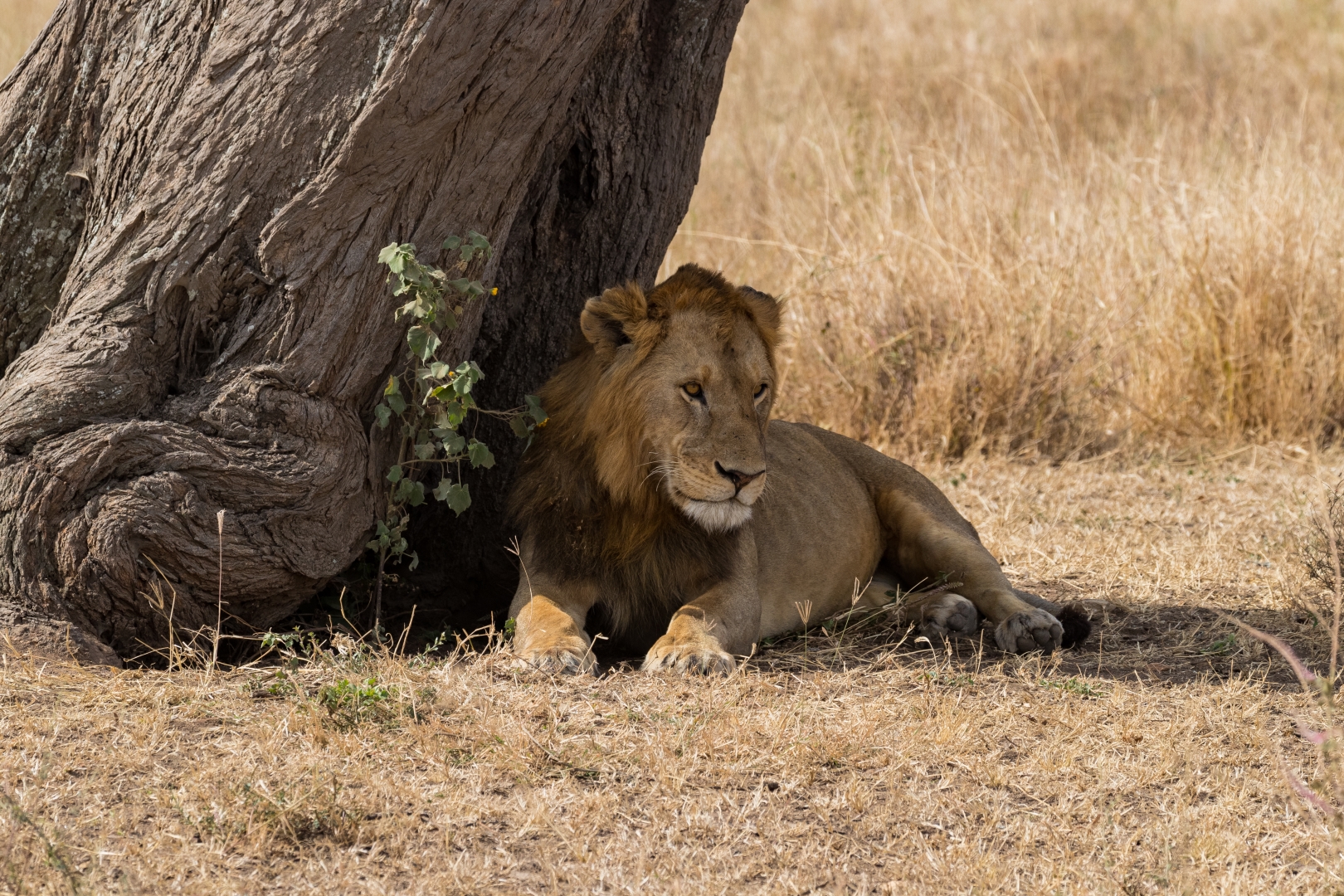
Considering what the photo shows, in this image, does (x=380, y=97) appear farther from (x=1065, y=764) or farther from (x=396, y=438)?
(x=1065, y=764)

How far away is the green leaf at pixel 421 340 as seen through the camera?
13.6ft

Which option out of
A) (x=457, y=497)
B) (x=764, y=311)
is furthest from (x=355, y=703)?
(x=764, y=311)

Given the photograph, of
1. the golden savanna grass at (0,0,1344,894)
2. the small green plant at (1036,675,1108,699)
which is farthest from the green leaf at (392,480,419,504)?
the small green plant at (1036,675,1108,699)

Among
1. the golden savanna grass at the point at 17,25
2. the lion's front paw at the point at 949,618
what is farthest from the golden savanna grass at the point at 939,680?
the golden savanna grass at the point at 17,25

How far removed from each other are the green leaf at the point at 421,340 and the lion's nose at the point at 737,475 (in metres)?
0.90

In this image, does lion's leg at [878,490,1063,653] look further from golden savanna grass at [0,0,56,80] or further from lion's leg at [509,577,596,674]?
golden savanna grass at [0,0,56,80]

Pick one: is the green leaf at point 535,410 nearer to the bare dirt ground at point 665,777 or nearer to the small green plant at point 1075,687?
the bare dirt ground at point 665,777

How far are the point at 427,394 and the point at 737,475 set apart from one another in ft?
3.16

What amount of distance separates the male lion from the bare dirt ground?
24 centimetres

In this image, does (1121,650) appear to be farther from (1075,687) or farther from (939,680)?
(939,680)

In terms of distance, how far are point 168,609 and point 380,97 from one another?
162 cm

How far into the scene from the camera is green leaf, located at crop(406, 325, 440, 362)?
414 centimetres

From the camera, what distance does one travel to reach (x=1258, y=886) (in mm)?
2934

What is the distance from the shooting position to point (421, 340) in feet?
13.7
